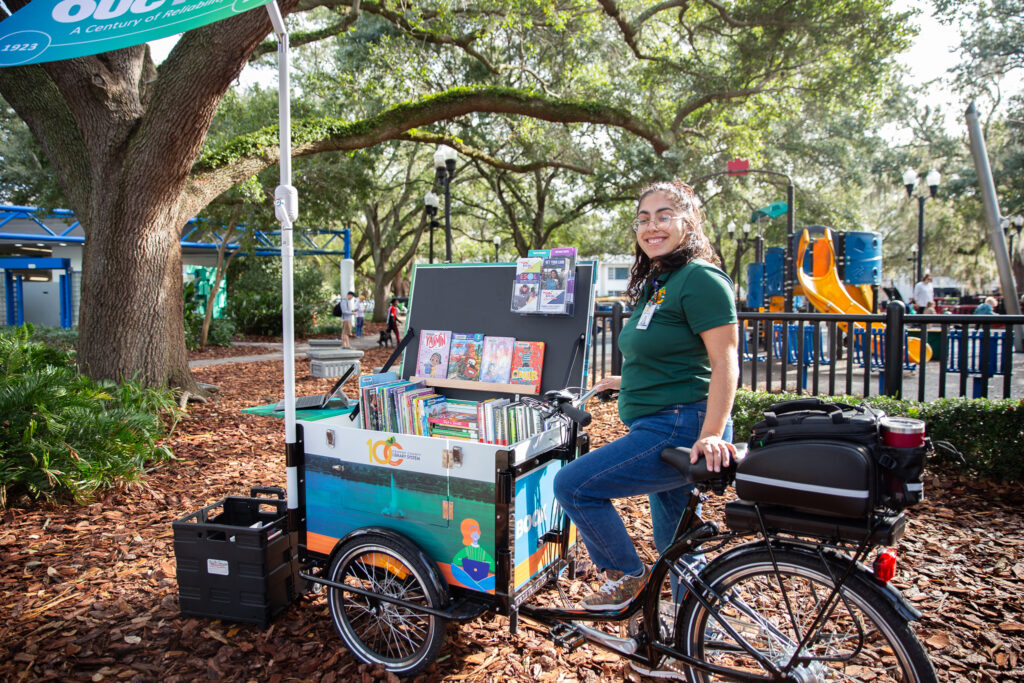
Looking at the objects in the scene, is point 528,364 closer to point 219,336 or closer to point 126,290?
point 126,290

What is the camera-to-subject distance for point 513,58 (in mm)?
14992

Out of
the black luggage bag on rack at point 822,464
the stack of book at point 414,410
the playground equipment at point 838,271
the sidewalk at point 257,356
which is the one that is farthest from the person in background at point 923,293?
the black luggage bag on rack at point 822,464

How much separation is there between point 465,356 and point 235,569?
1685 millimetres

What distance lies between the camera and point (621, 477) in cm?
230

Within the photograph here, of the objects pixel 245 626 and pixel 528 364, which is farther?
pixel 528 364

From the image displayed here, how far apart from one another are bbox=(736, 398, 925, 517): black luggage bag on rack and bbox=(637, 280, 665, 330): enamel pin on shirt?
0.56 m

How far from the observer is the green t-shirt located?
7.11 ft

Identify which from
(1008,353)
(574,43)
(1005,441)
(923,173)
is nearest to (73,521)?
(1005,441)

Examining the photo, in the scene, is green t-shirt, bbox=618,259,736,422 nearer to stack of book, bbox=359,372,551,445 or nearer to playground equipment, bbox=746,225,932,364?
stack of book, bbox=359,372,551,445

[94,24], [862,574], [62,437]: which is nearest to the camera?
[862,574]

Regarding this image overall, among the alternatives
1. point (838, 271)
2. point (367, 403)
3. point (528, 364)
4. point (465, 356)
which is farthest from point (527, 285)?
point (838, 271)

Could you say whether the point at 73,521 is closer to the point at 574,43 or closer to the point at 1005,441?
the point at 1005,441

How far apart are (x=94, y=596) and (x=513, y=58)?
47.3 feet

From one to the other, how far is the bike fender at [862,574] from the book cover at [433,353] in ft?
7.34
